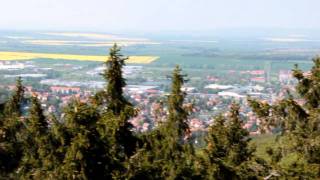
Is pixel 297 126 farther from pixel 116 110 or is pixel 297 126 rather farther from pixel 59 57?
pixel 59 57

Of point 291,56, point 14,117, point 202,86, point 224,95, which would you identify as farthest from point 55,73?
point 14,117

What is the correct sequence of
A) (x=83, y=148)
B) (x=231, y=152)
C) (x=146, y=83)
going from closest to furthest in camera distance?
(x=83, y=148)
(x=231, y=152)
(x=146, y=83)

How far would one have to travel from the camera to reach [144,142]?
15273 mm

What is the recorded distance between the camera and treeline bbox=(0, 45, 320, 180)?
40.6 feet

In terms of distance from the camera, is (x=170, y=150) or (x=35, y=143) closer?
(x=35, y=143)

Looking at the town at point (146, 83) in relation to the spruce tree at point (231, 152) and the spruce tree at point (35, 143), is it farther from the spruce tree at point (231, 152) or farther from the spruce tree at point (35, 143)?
the spruce tree at point (231, 152)

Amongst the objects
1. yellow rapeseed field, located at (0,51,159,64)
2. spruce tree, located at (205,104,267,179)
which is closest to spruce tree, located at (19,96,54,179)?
spruce tree, located at (205,104,267,179)

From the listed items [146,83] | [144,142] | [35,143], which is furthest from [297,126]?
[146,83]

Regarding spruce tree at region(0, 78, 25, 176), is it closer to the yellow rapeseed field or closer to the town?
the town

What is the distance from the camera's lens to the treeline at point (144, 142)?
12.4 metres

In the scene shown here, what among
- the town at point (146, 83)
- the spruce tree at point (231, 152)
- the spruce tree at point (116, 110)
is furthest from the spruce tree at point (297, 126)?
the town at point (146, 83)

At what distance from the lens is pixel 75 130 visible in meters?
12.4

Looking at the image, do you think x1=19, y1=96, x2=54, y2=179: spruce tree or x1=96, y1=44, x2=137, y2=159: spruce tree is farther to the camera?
x1=19, y1=96, x2=54, y2=179: spruce tree

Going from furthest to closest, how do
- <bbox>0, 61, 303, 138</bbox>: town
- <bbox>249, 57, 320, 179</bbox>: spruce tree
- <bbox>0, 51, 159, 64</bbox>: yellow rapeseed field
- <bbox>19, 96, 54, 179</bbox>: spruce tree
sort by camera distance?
<bbox>0, 51, 159, 64</bbox>: yellow rapeseed field → <bbox>0, 61, 303, 138</bbox>: town → <bbox>19, 96, 54, 179</bbox>: spruce tree → <bbox>249, 57, 320, 179</bbox>: spruce tree
